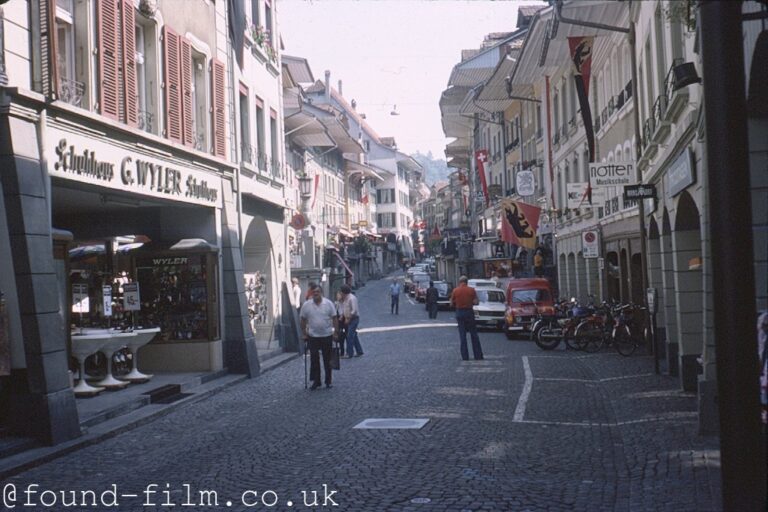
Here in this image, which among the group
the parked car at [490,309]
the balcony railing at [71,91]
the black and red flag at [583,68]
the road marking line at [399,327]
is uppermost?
the black and red flag at [583,68]

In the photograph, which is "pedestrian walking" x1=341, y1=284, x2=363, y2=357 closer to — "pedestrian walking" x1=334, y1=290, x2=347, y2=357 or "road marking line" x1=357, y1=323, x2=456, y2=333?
"pedestrian walking" x1=334, y1=290, x2=347, y2=357

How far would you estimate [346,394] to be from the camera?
1503 centimetres

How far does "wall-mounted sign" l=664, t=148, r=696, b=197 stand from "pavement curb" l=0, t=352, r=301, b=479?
8034mm

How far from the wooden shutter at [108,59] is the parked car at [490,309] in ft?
68.5

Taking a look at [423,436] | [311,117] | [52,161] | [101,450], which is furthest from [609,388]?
[311,117]

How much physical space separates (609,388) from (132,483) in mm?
8751

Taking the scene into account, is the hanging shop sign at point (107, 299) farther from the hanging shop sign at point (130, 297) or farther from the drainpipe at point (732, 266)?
the drainpipe at point (732, 266)

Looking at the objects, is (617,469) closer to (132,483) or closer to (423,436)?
(423,436)

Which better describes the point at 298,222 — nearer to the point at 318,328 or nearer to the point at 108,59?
the point at 318,328

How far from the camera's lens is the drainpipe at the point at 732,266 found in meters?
4.58

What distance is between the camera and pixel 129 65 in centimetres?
1525

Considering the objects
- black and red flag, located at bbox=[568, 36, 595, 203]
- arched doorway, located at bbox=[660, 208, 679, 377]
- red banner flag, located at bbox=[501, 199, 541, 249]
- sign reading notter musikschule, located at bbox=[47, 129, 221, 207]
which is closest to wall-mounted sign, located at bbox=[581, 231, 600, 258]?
black and red flag, located at bbox=[568, 36, 595, 203]

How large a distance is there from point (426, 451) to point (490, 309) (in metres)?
24.1

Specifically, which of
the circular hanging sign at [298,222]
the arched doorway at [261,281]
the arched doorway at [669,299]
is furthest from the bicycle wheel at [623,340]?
the circular hanging sign at [298,222]
